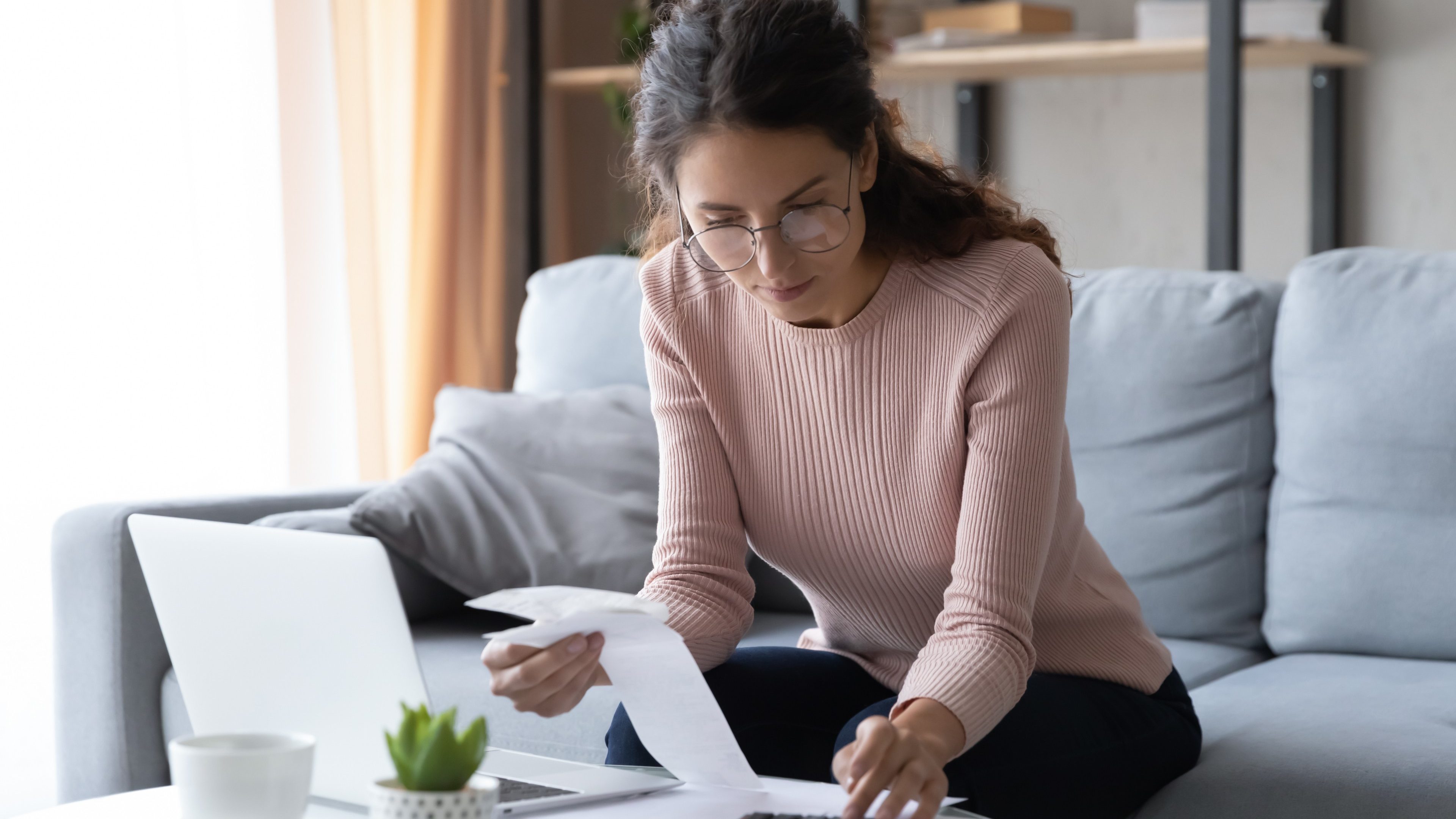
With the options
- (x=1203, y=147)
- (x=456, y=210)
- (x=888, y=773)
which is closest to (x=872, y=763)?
(x=888, y=773)

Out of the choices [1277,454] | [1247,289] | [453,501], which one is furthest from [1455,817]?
[453,501]

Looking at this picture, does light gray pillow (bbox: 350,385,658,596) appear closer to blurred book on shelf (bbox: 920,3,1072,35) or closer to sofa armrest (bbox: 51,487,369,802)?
sofa armrest (bbox: 51,487,369,802)

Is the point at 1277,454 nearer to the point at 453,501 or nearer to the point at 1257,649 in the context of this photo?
the point at 1257,649

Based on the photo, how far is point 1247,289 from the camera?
1.72m

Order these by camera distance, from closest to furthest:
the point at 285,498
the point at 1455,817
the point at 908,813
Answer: the point at 908,813 → the point at 1455,817 → the point at 285,498

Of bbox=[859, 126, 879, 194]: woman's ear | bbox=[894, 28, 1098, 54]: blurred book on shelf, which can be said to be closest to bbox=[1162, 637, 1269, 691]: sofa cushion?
bbox=[859, 126, 879, 194]: woman's ear

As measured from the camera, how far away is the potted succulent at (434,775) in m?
0.71

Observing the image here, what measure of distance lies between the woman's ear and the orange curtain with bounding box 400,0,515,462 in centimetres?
174

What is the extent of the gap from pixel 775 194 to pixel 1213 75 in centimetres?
148

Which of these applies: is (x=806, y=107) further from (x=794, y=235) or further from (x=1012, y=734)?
(x=1012, y=734)

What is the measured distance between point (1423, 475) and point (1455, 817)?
54cm

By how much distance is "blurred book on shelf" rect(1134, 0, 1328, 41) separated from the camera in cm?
249

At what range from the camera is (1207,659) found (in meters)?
1.64

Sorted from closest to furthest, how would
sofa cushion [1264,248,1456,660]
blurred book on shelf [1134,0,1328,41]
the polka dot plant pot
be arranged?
the polka dot plant pot < sofa cushion [1264,248,1456,660] < blurred book on shelf [1134,0,1328,41]
